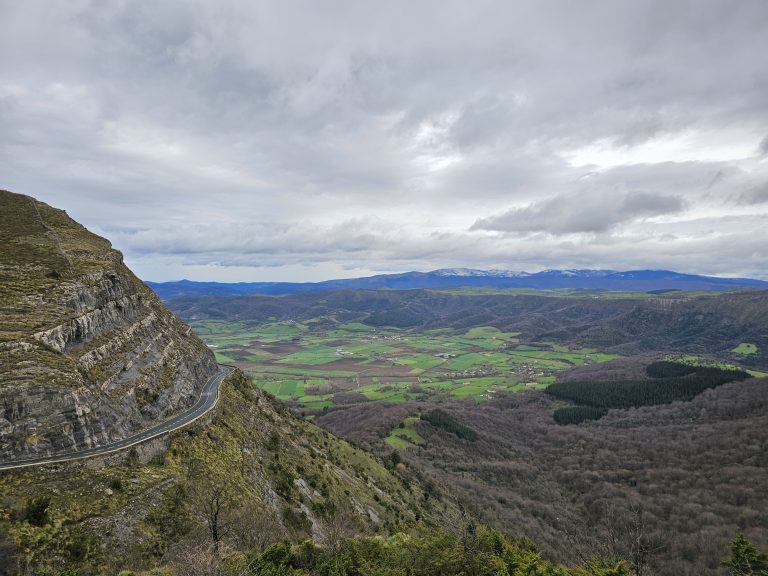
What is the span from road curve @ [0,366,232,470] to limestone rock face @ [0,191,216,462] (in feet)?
2.89

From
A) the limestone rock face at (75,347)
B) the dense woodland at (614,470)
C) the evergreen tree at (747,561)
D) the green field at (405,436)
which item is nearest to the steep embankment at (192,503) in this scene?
the limestone rock face at (75,347)

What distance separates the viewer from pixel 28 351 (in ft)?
141

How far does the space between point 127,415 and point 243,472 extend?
15637mm

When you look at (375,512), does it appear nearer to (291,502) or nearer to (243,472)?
(291,502)

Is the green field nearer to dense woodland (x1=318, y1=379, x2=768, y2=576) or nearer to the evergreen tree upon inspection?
dense woodland (x1=318, y1=379, x2=768, y2=576)

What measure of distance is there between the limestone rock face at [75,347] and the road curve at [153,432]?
882 millimetres

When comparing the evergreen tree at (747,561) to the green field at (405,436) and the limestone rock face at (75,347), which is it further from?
the green field at (405,436)

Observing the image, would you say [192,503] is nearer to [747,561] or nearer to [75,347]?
[75,347]

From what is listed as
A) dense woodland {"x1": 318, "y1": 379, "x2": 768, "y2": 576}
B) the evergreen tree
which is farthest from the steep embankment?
dense woodland {"x1": 318, "y1": 379, "x2": 768, "y2": 576}

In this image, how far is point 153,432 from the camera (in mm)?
49031

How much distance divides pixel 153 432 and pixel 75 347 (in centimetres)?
1413

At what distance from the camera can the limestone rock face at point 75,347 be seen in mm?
39562

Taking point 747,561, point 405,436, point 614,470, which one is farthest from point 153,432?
point 614,470

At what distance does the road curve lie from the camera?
37.2 meters
